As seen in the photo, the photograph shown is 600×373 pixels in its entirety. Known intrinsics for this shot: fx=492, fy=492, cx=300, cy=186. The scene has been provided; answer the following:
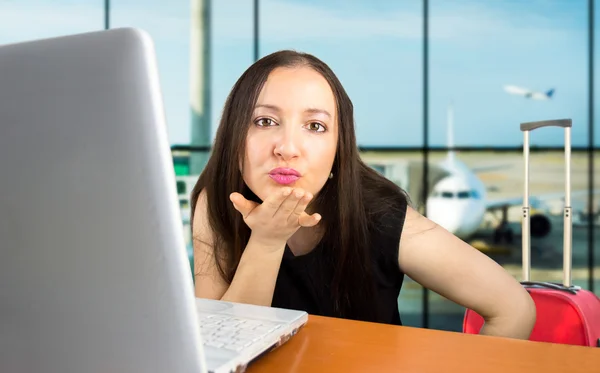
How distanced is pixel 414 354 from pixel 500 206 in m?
4.76

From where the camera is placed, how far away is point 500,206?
4922 mm

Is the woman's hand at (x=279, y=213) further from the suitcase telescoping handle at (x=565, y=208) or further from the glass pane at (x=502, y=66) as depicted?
the glass pane at (x=502, y=66)

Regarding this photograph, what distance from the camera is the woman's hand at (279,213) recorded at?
863mm

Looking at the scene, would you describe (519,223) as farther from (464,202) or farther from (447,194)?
(447,194)

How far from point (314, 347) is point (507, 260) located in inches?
188

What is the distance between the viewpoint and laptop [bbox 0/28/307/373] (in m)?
0.32

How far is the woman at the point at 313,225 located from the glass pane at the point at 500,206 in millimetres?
3434

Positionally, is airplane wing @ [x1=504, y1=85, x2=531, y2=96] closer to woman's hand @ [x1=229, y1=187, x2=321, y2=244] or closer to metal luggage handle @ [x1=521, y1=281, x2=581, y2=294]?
metal luggage handle @ [x1=521, y1=281, x2=581, y2=294]

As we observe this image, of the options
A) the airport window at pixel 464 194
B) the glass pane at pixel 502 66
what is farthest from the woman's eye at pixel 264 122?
the airport window at pixel 464 194

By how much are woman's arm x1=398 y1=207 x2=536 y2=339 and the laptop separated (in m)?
0.74

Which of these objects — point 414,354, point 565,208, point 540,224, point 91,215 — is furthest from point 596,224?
point 91,215

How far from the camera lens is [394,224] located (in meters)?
1.07

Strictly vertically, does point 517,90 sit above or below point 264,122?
above

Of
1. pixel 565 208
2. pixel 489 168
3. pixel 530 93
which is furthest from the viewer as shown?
pixel 489 168
